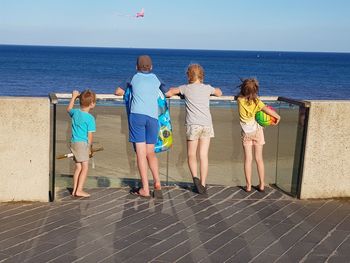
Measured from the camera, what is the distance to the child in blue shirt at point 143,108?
6.49 meters

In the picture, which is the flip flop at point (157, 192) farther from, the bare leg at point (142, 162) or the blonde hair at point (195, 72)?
the blonde hair at point (195, 72)

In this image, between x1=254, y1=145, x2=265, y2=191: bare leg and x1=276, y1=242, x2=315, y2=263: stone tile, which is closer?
x1=276, y1=242, x2=315, y2=263: stone tile

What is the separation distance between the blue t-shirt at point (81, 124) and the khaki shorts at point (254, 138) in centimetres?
203

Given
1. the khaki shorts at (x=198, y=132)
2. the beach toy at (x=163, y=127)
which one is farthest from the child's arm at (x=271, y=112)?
the beach toy at (x=163, y=127)

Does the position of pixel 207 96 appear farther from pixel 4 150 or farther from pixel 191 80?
pixel 4 150

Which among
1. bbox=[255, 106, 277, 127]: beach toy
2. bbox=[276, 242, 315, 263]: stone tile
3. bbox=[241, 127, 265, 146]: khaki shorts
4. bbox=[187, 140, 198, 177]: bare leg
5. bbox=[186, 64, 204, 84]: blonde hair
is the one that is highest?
bbox=[186, 64, 204, 84]: blonde hair

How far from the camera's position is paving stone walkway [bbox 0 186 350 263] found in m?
4.90

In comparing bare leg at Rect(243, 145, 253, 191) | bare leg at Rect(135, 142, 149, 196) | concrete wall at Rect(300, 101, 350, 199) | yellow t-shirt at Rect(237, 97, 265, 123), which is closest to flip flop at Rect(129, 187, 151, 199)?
bare leg at Rect(135, 142, 149, 196)

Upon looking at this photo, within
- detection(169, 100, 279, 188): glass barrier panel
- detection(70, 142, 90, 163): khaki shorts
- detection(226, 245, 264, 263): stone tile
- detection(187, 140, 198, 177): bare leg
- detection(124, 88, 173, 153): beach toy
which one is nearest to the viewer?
detection(226, 245, 264, 263): stone tile

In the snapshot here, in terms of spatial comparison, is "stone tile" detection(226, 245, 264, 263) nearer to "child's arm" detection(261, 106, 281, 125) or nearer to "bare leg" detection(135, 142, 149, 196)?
"bare leg" detection(135, 142, 149, 196)

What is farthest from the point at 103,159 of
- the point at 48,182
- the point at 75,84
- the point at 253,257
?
the point at 75,84

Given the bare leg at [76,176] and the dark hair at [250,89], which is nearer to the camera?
the bare leg at [76,176]

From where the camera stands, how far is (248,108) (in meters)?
7.03

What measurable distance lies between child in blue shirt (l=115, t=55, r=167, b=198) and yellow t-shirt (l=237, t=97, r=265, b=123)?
3.56 feet
